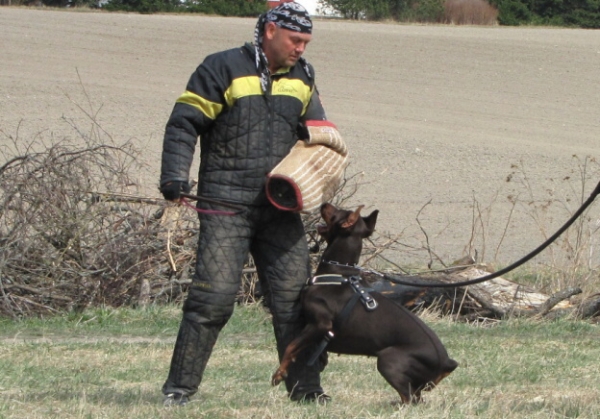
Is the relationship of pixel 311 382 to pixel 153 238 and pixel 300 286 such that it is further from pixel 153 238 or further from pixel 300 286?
pixel 153 238

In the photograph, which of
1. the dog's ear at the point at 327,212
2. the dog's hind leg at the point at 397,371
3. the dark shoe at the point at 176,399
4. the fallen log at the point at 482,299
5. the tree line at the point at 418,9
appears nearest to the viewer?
the dog's hind leg at the point at 397,371

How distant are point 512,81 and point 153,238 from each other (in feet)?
49.6

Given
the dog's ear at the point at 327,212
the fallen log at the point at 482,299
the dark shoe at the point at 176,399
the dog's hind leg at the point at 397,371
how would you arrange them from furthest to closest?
the fallen log at the point at 482,299
the dog's ear at the point at 327,212
the dark shoe at the point at 176,399
the dog's hind leg at the point at 397,371

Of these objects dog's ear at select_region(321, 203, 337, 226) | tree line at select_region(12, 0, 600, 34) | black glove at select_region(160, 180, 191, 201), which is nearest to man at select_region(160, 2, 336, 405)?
black glove at select_region(160, 180, 191, 201)

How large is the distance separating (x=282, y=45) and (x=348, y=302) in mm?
1285

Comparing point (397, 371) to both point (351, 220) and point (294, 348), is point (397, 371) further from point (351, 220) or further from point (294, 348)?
point (351, 220)

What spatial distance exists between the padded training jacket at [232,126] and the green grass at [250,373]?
1115mm

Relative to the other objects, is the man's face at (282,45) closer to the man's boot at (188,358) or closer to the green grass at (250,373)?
the man's boot at (188,358)

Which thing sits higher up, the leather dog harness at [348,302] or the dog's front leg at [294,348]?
the leather dog harness at [348,302]

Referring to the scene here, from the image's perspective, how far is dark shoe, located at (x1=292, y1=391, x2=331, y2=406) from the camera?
5426mm

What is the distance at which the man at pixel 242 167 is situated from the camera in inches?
203

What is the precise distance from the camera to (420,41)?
26859 millimetres

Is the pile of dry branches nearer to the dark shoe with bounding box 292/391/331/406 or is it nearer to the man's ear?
the dark shoe with bounding box 292/391/331/406

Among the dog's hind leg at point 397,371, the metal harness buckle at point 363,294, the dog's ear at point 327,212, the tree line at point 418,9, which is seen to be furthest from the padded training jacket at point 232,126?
the tree line at point 418,9
